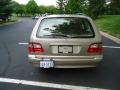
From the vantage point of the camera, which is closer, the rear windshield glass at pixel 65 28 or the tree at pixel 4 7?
the rear windshield glass at pixel 65 28

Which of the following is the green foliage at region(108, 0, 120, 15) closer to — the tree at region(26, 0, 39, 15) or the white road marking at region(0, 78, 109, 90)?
the white road marking at region(0, 78, 109, 90)

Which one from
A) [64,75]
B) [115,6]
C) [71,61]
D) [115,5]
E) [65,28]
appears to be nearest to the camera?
[71,61]

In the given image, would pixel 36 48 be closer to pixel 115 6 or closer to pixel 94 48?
pixel 94 48

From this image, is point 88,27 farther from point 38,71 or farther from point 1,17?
point 1,17

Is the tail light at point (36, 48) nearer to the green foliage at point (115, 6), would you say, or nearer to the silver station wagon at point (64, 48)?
the silver station wagon at point (64, 48)

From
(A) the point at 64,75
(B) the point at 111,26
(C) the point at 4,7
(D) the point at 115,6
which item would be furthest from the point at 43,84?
(D) the point at 115,6

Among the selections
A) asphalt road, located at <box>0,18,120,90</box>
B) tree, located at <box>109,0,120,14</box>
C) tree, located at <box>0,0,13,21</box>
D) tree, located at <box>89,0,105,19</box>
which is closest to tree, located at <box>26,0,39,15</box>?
tree, located at <box>109,0,120,14</box>

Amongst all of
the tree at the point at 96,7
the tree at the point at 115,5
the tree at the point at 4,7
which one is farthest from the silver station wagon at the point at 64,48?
the tree at the point at 96,7

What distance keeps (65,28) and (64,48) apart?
67 centimetres

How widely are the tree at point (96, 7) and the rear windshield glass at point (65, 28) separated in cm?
4098

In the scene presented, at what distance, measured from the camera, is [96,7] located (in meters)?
49.2

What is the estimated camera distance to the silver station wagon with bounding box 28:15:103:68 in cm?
715

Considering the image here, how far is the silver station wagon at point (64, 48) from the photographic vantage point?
23.5 ft

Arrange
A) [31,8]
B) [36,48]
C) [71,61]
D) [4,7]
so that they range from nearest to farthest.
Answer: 1. [71,61]
2. [36,48]
3. [4,7]
4. [31,8]
